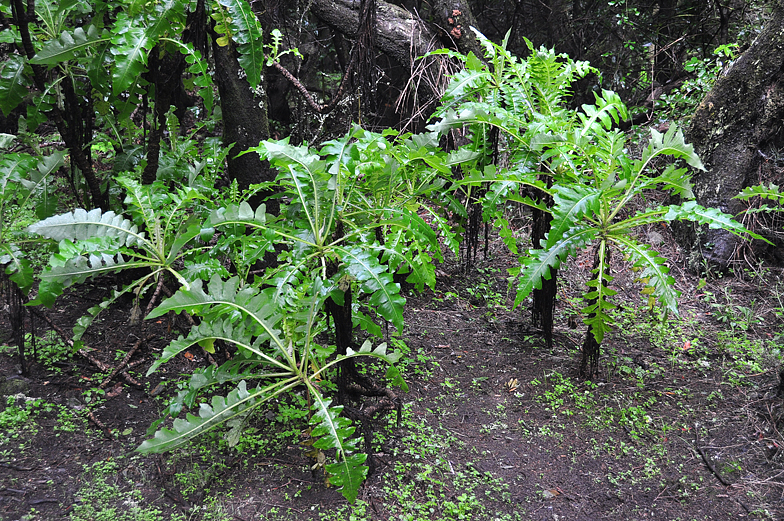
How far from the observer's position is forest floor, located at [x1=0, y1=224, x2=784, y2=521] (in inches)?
89.8

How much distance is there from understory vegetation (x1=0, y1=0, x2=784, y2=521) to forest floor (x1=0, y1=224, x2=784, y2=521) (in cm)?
1

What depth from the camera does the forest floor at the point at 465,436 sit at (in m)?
2.28

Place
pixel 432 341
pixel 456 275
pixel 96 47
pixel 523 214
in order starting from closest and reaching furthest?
pixel 96 47
pixel 432 341
pixel 456 275
pixel 523 214

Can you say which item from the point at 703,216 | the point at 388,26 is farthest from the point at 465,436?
the point at 388,26

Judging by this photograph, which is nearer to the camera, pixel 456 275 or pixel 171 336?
pixel 171 336

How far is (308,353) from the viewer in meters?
2.17

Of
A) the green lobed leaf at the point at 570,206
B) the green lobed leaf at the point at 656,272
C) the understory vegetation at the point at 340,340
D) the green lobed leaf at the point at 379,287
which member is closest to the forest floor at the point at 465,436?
the understory vegetation at the point at 340,340

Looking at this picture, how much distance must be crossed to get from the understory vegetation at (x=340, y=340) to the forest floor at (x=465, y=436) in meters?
0.01

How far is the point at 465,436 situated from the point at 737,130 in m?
3.96

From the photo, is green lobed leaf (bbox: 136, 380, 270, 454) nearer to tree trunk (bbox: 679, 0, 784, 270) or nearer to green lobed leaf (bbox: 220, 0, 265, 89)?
green lobed leaf (bbox: 220, 0, 265, 89)

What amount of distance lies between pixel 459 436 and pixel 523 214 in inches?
125

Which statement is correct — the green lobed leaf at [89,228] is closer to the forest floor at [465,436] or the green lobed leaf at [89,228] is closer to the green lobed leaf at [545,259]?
the forest floor at [465,436]

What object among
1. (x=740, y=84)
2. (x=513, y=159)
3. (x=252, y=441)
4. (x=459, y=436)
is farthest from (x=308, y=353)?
(x=740, y=84)

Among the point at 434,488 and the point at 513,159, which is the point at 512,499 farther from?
the point at 513,159
